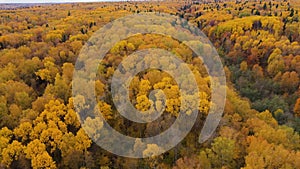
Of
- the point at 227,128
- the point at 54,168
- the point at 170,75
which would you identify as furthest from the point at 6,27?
the point at 227,128

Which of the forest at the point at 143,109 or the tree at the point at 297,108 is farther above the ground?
the forest at the point at 143,109

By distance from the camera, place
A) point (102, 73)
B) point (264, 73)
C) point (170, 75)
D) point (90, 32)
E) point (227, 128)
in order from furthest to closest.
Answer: point (90, 32), point (264, 73), point (102, 73), point (170, 75), point (227, 128)

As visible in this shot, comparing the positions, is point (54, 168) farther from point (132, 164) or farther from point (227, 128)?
point (227, 128)

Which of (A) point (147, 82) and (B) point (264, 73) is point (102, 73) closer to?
(A) point (147, 82)

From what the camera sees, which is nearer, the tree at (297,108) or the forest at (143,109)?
the forest at (143,109)

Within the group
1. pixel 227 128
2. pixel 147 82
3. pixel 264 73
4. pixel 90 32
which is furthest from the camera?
pixel 90 32

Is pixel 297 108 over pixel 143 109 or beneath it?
beneath

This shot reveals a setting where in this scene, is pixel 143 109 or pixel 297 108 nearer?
pixel 143 109

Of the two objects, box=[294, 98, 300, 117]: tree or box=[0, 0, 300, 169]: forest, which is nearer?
box=[0, 0, 300, 169]: forest

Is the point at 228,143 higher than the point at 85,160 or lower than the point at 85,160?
higher

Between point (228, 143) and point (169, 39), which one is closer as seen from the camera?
point (228, 143)

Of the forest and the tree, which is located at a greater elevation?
the forest
